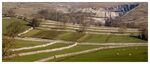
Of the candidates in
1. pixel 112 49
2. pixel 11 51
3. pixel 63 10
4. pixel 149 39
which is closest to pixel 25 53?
pixel 11 51

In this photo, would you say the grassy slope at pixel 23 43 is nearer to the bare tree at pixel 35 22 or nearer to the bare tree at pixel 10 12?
the bare tree at pixel 35 22

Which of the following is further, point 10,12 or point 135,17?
point 135,17

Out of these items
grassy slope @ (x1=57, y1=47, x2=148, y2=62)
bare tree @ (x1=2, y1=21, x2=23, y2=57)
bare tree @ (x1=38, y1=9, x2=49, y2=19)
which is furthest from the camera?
bare tree @ (x1=38, y1=9, x2=49, y2=19)

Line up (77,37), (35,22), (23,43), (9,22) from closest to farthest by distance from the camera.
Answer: (9,22), (23,43), (35,22), (77,37)

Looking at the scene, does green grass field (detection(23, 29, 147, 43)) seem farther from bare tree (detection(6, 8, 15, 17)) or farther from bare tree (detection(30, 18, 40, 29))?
bare tree (detection(6, 8, 15, 17))

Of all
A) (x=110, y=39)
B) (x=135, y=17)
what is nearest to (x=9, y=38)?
(x=110, y=39)

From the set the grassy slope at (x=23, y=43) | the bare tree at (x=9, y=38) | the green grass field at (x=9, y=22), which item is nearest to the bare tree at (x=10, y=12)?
the green grass field at (x=9, y=22)

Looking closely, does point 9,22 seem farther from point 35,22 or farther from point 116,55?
point 116,55

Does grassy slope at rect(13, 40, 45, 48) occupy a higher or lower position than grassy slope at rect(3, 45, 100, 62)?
higher

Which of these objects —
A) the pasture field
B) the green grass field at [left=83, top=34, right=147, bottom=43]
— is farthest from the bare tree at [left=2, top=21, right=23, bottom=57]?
the green grass field at [left=83, top=34, right=147, bottom=43]
